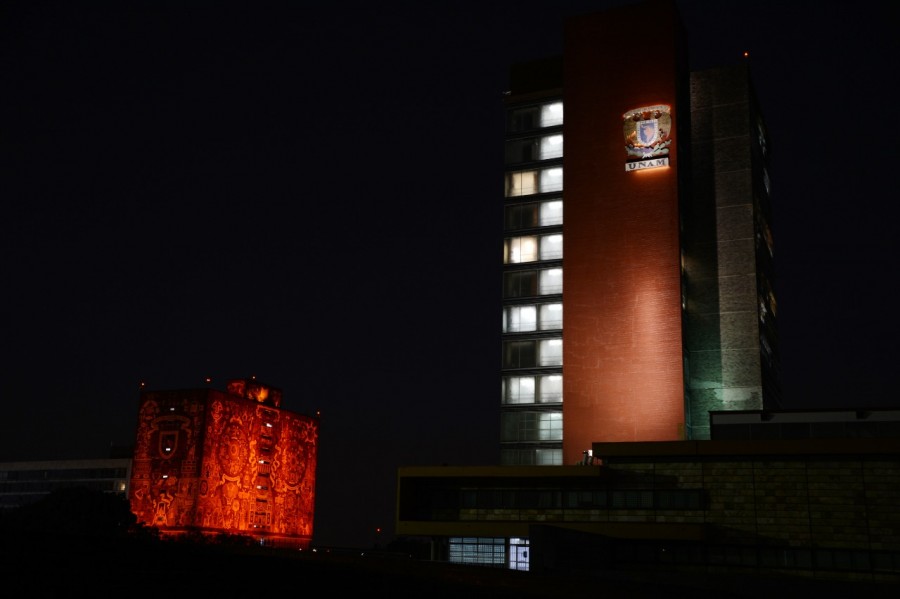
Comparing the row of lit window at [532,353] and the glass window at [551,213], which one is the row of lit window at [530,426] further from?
the glass window at [551,213]

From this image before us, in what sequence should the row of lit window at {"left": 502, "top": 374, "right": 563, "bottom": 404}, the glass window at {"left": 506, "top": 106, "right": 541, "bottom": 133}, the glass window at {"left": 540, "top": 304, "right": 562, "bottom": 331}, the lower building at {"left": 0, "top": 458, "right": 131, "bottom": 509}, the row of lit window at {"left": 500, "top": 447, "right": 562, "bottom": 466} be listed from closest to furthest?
the row of lit window at {"left": 500, "top": 447, "right": 562, "bottom": 466}
the row of lit window at {"left": 502, "top": 374, "right": 563, "bottom": 404}
the glass window at {"left": 540, "top": 304, "right": 562, "bottom": 331}
the glass window at {"left": 506, "top": 106, "right": 541, "bottom": 133}
the lower building at {"left": 0, "top": 458, "right": 131, "bottom": 509}

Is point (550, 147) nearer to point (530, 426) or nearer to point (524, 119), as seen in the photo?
point (524, 119)

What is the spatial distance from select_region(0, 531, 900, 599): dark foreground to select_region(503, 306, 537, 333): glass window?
52365 mm

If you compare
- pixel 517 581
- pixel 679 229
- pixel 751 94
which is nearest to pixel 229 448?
pixel 679 229

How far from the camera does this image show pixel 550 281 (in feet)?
332

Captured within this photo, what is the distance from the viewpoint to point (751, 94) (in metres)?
106

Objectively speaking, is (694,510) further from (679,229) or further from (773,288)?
(773,288)

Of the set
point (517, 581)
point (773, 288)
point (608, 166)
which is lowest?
point (517, 581)

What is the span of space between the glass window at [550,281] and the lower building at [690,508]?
27093 millimetres

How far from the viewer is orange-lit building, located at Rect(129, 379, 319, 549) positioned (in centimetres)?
12731

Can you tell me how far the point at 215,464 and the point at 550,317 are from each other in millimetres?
55194

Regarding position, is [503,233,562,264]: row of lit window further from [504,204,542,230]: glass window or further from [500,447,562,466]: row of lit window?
[500,447,562,466]: row of lit window

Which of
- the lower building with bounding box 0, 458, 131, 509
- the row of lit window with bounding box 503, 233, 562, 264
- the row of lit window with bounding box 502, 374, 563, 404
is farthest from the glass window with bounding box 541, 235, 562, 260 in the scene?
the lower building with bounding box 0, 458, 131, 509

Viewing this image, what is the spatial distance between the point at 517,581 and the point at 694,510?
113 feet
